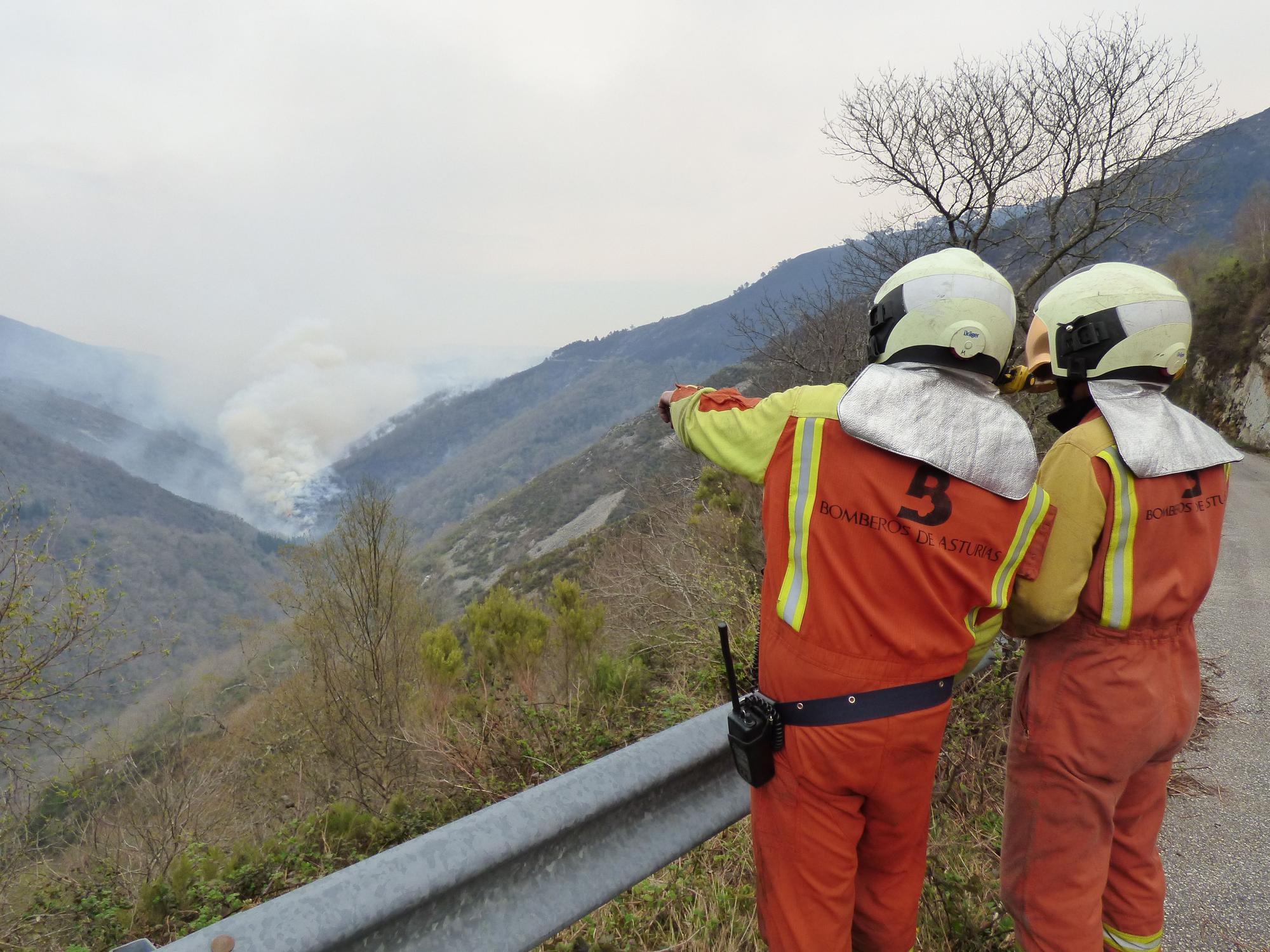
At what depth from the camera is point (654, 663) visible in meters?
8.05

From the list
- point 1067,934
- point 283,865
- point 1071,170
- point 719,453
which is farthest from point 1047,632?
point 1071,170

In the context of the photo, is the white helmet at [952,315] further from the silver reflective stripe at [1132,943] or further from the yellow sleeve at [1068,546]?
the silver reflective stripe at [1132,943]

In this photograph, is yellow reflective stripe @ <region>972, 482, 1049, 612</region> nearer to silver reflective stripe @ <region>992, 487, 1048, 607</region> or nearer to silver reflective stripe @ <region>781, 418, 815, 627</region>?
silver reflective stripe @ <region>992, 487, 1048, 607</region>

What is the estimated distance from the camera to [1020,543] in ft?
5.83

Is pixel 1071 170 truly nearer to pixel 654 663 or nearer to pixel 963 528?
pixel 654 663

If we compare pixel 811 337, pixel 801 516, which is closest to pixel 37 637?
pixel 801 516

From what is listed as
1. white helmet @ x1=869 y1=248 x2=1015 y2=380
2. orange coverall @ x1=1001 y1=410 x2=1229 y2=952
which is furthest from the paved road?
white helmet @ x1=869 y1=248 x2=1015 y2=380

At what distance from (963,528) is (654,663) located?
6748 millimetres

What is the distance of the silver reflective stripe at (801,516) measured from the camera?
173 centimetres

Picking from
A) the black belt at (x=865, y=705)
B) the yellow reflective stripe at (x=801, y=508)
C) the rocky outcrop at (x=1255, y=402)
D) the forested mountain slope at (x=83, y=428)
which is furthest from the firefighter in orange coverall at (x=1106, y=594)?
the forested mountain slope at (x=83, y=428)

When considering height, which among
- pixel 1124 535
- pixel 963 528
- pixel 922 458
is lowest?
pixel 1124 535

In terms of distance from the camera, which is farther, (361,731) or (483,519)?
(483,519)

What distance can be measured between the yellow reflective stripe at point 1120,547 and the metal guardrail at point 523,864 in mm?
1156

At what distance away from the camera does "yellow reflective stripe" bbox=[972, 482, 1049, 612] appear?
5.77 feet
